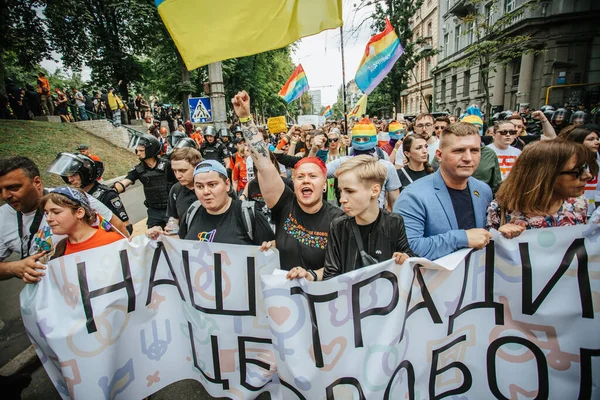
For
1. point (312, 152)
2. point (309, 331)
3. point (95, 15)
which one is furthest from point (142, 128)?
point (309, 331)

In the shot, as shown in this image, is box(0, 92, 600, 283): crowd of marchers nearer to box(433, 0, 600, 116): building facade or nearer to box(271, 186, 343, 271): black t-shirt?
box(271, 186, 343, 271): black t-shirt

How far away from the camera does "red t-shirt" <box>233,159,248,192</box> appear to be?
6184 mm

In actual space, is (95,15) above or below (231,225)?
above

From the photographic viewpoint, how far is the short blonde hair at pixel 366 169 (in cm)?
206

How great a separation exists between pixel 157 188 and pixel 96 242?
199 cm

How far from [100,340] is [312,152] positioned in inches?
153

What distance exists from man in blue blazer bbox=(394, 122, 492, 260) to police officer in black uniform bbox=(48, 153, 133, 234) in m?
3.23

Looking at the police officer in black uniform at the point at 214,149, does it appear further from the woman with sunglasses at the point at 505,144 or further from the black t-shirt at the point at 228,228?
the woman with sunglasses at the point at 505,144

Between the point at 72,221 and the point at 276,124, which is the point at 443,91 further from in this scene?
the point at 72,221

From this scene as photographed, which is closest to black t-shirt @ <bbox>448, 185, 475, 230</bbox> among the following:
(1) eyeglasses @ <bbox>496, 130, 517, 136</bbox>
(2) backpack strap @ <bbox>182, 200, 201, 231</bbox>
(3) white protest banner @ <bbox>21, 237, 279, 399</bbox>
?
(3) white protest banner @ <bbox>21, 237, 279, 399</bbox>

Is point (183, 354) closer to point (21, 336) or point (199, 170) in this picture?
point (199, 170)

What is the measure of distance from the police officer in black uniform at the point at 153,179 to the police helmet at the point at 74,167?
55 centimetres

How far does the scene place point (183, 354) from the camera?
253 centimetres

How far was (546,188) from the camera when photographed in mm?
2049
